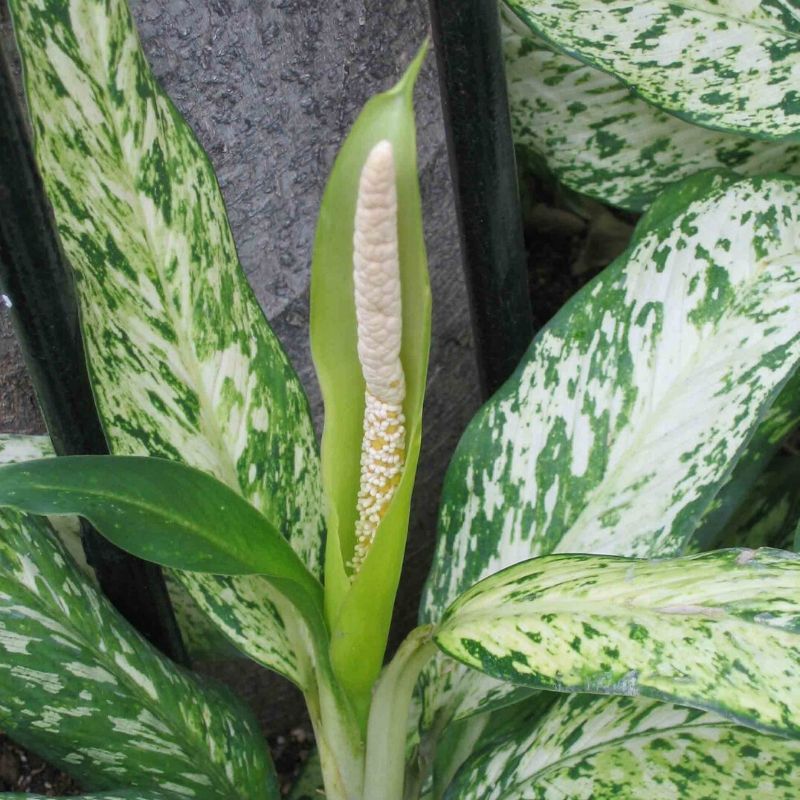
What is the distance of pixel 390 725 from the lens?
25.1 inches

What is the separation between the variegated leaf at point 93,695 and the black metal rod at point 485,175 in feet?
1.02

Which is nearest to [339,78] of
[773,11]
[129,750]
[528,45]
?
[528,45]

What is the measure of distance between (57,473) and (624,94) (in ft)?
1.85

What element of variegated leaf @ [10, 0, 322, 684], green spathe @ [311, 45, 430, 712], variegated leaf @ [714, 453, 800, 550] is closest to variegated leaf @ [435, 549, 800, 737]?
green spathe @ [311, 45, 430, 712]

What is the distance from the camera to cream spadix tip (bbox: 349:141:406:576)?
41cm

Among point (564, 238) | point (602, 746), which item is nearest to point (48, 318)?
point (602, 746)

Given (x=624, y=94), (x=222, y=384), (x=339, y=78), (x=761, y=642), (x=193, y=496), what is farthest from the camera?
(x=624, y=94)

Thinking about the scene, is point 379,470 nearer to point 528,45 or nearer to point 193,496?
point 193,496

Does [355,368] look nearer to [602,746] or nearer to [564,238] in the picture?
[602,746]

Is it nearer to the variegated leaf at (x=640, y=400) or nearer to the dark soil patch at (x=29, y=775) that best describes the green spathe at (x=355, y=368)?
the variegated leaf at (x=640, y=400)

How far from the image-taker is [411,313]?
49 centimetres

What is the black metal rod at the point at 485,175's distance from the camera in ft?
1.97

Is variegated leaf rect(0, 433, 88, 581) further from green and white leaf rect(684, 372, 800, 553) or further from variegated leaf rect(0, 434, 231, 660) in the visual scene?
green and white leaf rect(684, 372, 800, 553)

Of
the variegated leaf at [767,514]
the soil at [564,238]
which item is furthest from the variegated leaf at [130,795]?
the soil at [564,238]
